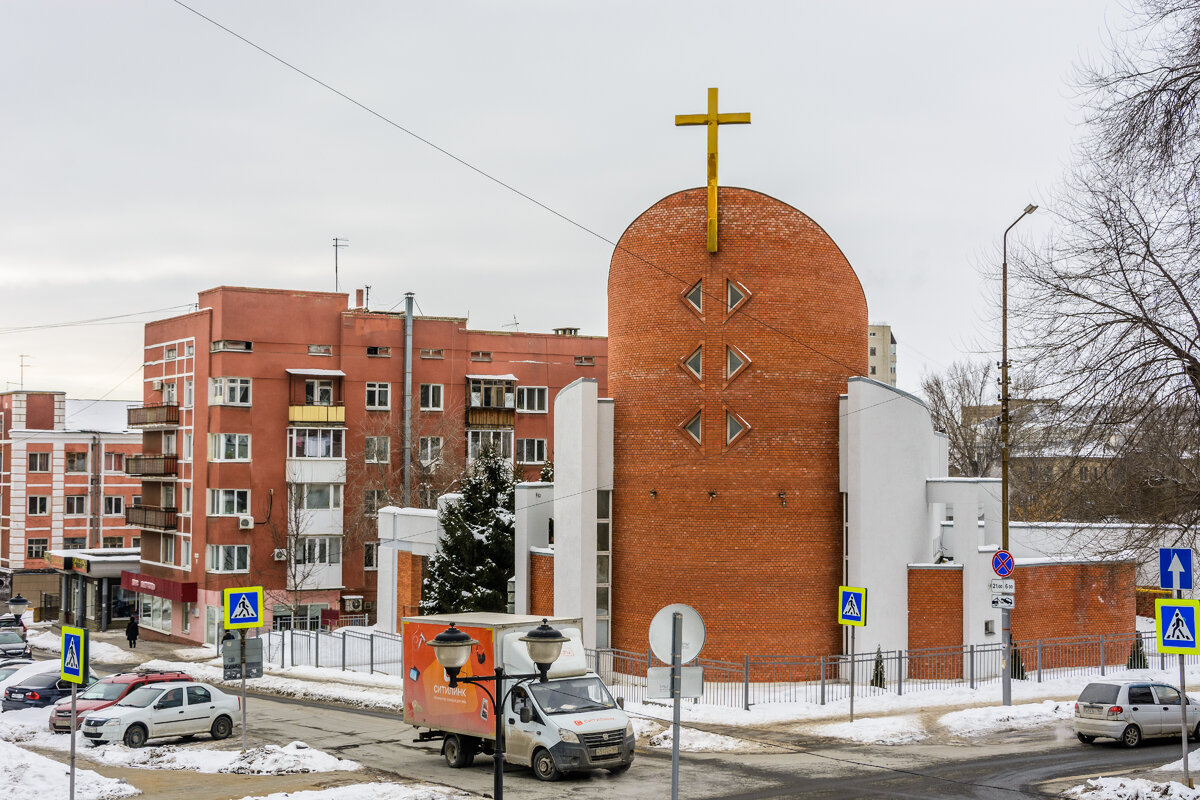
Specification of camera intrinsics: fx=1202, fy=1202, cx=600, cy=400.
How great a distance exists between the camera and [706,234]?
31.1m

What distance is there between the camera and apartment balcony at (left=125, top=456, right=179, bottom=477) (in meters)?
60.8

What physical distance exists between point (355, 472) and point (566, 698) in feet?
135

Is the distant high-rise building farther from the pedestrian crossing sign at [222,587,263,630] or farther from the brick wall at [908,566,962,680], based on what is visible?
the pedestrian crossing sign at [222,587,263,630]

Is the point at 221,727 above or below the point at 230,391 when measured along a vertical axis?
below

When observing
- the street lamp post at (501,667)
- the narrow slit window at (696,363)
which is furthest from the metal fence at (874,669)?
the street lamp post at (501,667)

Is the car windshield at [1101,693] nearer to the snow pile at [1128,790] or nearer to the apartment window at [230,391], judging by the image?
the snow pile at [1128,790]

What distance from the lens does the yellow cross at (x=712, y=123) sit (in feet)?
101

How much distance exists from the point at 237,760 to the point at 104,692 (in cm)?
690

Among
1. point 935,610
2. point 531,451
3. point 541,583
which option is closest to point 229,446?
point 531,451

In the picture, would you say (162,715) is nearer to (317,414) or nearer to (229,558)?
(229,558)

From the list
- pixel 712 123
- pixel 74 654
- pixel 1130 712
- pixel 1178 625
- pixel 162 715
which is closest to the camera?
pixel 1178 625

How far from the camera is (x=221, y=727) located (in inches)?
1027

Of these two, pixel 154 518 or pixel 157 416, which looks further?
pixel 157 416

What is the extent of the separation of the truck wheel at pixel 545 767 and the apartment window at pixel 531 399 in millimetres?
48657
